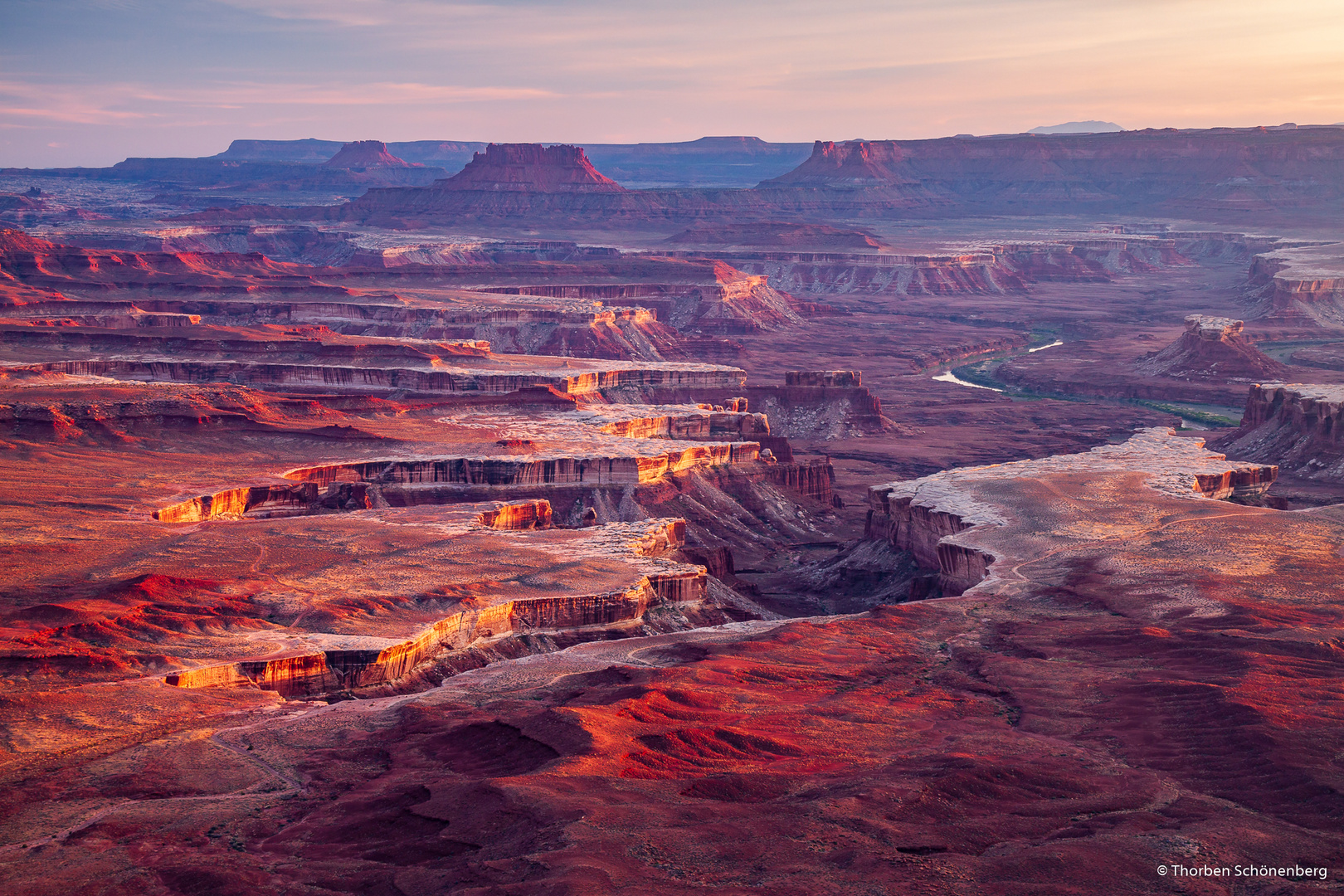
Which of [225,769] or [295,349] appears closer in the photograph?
[225,769]

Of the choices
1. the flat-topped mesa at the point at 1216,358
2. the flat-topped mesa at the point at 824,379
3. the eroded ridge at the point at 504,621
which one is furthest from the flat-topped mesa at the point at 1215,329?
the eroded ridge at the point at 504,621

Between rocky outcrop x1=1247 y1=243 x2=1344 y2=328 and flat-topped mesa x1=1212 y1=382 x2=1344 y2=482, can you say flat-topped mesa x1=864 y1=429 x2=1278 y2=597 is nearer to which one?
flat-topped mesa x1=1212 y1=382 x2=1344 y2=482

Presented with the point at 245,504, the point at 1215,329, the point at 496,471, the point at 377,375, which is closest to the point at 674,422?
the point at 496,471

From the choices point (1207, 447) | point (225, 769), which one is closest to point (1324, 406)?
point (1207, 447)

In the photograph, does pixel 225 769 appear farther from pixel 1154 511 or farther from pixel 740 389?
pixel 740 389

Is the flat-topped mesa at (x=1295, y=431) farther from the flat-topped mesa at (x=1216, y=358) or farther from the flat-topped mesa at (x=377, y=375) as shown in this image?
the flat-topped mesa at (x=377, y=375)

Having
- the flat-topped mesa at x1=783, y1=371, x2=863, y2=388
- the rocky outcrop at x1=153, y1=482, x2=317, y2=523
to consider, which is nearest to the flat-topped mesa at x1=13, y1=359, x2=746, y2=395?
the flat-topped mesa at x1=783, y1=371, x2=863, y2=388
